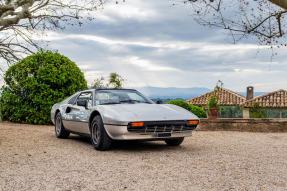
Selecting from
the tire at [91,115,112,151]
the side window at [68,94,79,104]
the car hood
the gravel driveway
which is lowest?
the gravel driveway

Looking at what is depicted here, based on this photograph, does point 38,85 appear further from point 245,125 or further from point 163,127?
point 245,125

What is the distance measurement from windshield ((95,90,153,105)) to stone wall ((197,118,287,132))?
509cm

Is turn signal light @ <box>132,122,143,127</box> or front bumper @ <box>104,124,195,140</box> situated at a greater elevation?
turn signal light @ <box>132,122,143,127</box>

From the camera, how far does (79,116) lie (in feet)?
24.3

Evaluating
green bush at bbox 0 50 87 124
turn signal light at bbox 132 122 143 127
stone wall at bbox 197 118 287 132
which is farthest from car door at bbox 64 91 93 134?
stone wall at bbox 197 118 287 132

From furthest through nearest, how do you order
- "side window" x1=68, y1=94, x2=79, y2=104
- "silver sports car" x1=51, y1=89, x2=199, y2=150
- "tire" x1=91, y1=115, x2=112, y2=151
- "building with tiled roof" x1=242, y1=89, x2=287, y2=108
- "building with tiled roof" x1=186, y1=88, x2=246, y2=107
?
"building with tiled roof" x1=186, y1=88, x2=246, y2=107
"building with tiled roof" x1=242, y1=89, x2=287, y2=108
"side window" x1=68, y1=94, x2=79, y2=104
"tire" x1=91, y1=115, x2=112, y2=151
"silver sports car" x1=51, y1=89, x2=199, y2=150

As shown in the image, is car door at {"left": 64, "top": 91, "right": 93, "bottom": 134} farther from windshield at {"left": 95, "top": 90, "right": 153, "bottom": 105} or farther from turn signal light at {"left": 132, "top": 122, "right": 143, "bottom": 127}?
turn signal light at {"left": 132, "top": 122, "right": 143, "bottom": 127}

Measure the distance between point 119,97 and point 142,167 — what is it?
251 centimetres

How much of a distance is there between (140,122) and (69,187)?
217 centimetres

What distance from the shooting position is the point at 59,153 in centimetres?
642

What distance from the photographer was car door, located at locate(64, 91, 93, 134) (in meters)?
7.12

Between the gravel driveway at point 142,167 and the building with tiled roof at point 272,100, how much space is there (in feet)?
87.1

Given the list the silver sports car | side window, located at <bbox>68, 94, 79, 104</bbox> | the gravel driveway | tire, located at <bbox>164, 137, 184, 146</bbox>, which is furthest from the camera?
side window, located at <bbox>68, 94, 79, 104</bbox>

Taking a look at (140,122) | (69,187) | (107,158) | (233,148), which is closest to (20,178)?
(69,187)
